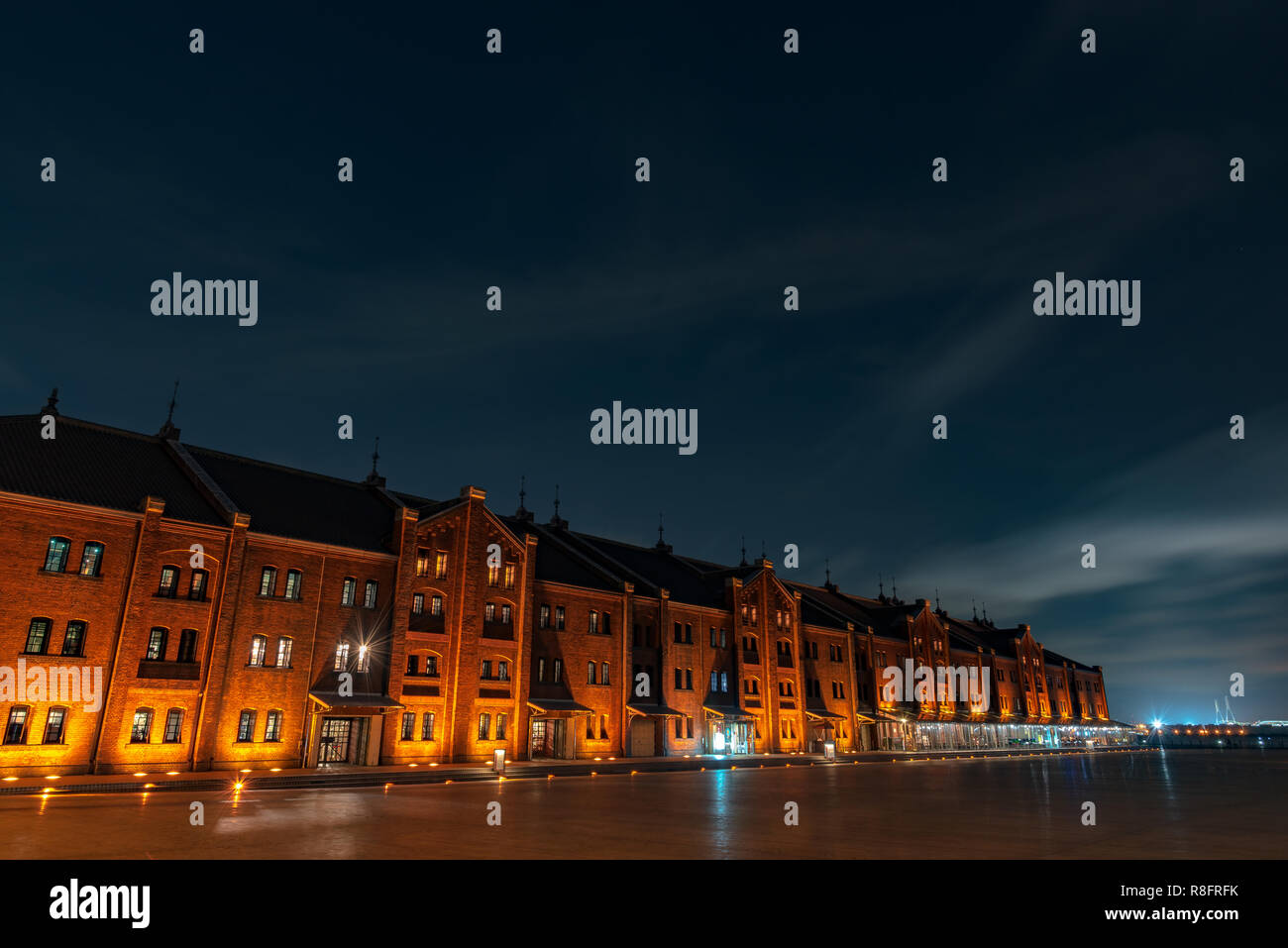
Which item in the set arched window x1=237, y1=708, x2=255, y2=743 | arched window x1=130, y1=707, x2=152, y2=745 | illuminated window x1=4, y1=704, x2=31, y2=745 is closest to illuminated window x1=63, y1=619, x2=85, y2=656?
illuminated window x1=4, y1=704, x2=31, y2=745

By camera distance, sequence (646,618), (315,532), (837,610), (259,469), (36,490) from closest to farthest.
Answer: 1. (36,490)
2. (315,532)
3. (259,469)
4. (646,618)
5. (837,610)

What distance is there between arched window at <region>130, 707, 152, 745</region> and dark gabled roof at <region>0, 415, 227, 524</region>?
7776 millimetres

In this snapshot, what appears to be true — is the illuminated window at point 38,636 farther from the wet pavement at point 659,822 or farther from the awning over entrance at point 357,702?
the wet pavement at point 659,822

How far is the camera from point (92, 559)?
29.9m

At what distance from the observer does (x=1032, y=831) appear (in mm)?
13953

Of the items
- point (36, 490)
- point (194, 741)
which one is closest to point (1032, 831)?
point (194, 741)

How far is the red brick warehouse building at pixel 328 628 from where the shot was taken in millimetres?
28922

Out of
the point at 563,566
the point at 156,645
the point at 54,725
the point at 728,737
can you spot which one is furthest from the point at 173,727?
the point at 728,737

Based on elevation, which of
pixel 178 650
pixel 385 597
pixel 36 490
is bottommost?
pixel 178 650

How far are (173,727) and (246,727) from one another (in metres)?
2.78

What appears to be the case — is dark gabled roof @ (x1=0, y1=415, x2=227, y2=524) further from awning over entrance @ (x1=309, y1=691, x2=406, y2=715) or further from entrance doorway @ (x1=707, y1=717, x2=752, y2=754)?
entrance doorway @ (x1=707, y1=717, x2=752, y2=754)
